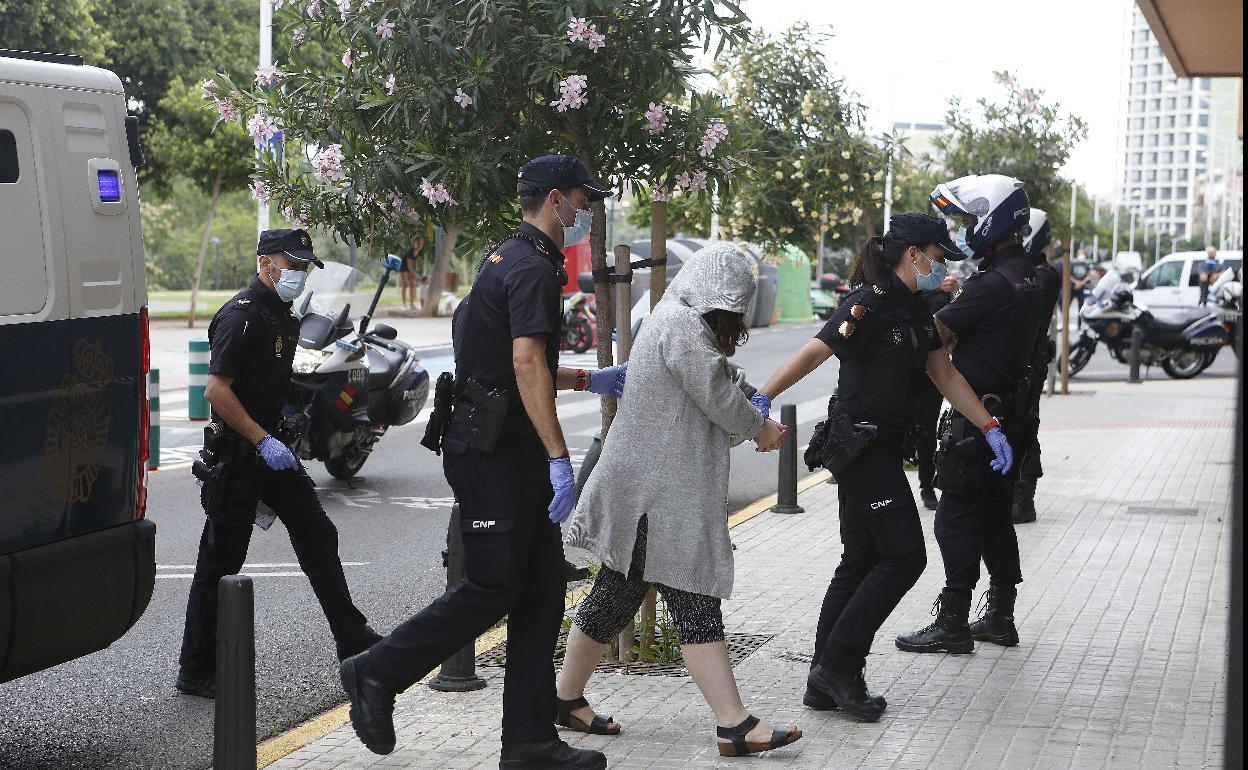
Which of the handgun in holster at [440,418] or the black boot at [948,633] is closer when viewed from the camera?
the handgun in holster at [440,418]

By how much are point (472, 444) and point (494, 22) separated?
1830mm

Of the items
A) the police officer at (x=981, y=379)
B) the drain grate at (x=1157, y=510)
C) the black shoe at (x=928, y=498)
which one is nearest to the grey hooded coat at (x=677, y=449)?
the police officer at (x=981, y=379)

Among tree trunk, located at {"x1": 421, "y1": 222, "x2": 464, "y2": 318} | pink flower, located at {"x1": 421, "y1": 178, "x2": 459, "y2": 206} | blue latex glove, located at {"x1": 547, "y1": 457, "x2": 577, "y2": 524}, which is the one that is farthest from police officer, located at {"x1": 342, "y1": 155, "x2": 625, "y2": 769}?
tree trunk, located at {"x1": 421, "y1": 222, "x2": 464, "y2": 318}

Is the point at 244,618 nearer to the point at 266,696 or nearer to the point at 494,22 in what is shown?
the point at 266,696

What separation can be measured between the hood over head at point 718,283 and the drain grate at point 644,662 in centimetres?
170

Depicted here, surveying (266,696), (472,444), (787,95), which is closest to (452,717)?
(266,696)

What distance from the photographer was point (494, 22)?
5.82m

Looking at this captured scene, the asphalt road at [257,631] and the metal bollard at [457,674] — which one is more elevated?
the metal bollard at [457,674]

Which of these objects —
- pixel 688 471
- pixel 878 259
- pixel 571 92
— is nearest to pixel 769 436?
pixel 688 471

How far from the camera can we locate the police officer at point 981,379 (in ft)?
21.3

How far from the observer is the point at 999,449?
20.6 ft

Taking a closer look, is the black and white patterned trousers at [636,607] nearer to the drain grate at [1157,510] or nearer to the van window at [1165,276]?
the drain grate at [1157,510]

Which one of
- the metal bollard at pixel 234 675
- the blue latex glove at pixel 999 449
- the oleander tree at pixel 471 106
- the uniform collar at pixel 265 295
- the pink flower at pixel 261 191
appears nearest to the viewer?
the metal bollard at pixel 234 675

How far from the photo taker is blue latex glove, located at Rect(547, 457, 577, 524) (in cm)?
473
